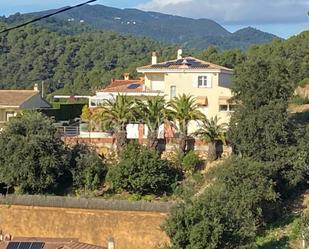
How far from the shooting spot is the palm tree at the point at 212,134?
129 ft

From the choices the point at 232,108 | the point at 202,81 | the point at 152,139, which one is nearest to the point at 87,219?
the point at 152,139

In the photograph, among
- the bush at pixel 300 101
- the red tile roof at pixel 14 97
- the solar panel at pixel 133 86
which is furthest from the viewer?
the red tile roof at pixel 14 97

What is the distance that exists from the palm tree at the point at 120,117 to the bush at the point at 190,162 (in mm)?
3335

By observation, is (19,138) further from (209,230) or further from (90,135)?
(209,230)

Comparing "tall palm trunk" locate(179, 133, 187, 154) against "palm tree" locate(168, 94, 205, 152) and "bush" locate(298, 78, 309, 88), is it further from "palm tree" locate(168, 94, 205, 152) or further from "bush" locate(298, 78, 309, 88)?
"bush" locate(298, 78, 309, 88)

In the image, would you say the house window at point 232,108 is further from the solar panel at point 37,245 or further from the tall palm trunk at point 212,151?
the solar panel at point 37,245

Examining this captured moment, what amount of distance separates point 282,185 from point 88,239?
31.1ft

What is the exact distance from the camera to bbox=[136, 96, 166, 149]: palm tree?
40.1 metres

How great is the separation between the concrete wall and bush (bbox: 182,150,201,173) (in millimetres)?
4769

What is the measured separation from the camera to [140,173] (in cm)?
3778

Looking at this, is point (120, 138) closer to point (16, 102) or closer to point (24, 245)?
point (24, 245)

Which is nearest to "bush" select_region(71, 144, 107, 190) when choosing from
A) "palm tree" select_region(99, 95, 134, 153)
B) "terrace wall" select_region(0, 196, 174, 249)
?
"palm tree" select_region(99, 95, 134, 153)

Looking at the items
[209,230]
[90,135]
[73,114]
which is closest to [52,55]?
[73,114]

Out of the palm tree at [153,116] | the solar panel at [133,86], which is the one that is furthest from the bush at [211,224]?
the solar panel at [133,86]
